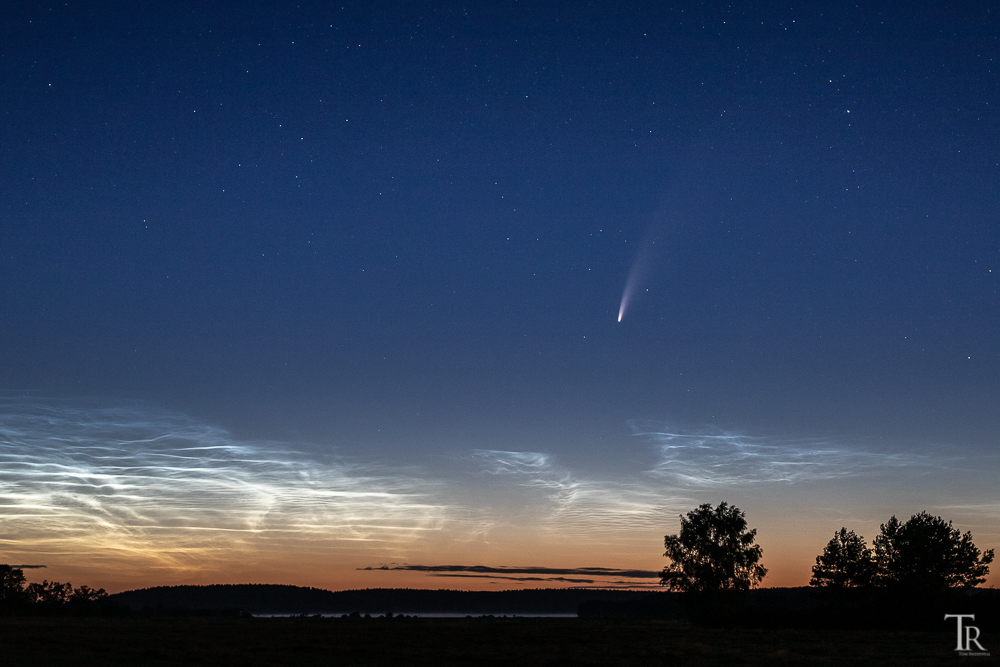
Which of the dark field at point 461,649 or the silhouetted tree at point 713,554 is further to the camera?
the silhouetted tree at point 713,554

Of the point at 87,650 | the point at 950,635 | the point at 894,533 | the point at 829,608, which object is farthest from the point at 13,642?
the point at 894,533

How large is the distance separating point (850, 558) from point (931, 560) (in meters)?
7.27

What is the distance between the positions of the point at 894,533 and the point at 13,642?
248 feet

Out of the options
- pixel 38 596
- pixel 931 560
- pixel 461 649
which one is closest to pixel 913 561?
pixel 931 560

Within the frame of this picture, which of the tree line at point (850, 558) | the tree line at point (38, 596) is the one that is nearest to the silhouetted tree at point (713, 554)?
the tree line at point (850, 558)

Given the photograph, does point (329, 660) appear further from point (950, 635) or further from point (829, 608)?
point (829, 608)

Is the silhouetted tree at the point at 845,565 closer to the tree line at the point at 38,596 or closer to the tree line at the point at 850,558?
the tree line at the point at 850,558

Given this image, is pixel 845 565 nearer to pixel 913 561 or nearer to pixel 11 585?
pixel 913 561

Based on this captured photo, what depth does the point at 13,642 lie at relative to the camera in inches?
1927

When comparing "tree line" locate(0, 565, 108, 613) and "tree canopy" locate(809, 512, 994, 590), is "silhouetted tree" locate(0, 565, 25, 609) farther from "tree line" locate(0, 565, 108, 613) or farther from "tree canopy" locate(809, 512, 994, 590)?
"tree canopy" locate(809, 512, 994, 590)

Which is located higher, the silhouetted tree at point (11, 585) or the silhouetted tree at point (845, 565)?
the silhouetted tree at point (845, 565)

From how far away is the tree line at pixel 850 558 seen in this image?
7612cm

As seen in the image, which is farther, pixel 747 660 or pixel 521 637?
pixel 521 637

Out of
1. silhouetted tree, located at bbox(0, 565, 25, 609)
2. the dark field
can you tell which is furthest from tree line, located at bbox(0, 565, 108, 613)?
the dark field
